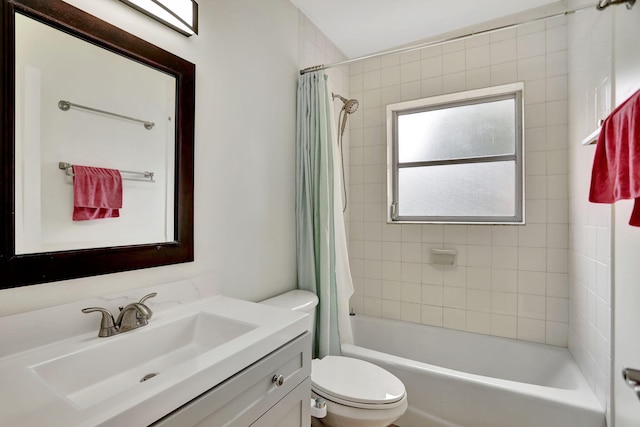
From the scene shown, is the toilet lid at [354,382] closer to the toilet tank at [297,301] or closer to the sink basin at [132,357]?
the toilet tank at [297,301]

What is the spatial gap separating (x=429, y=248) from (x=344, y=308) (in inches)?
34.9

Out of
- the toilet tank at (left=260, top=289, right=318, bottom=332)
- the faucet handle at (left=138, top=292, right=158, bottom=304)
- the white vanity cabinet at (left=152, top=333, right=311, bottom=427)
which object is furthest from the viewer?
the toilet tank at (left=260, top=289, right=318, bottom=332)

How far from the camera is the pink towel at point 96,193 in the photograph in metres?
0.96

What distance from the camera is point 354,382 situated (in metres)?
1.47

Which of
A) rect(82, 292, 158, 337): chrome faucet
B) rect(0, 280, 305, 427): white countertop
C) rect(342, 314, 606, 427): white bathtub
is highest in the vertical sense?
rect(82, 292, 158, 337): chrome faucet

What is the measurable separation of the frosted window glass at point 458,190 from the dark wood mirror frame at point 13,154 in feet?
5.96

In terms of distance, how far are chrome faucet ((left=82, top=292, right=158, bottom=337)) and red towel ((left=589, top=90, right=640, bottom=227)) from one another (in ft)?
4.82

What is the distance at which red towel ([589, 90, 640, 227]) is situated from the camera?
31.6 inches

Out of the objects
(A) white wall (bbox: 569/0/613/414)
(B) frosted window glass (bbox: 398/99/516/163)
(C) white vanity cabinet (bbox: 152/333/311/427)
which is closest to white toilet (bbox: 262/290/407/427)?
(C) white vanity cabinet (bbox: 152/333/311/427)

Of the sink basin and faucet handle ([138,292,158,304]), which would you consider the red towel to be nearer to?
the sink basin

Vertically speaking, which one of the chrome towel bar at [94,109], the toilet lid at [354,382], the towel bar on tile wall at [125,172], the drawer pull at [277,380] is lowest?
the toilet lid at [354,382]

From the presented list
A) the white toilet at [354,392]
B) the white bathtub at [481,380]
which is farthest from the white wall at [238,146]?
the white bathtub at [481,380]

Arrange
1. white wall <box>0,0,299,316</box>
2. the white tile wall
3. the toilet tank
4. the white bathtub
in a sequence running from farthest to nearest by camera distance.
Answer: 1. the white tile wall
2. the toilet tank
3. the white bathtub
4. white wall <box>0,0,299,316</box>

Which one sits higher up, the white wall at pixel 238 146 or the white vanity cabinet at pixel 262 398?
the white wall at pixel 238 146
